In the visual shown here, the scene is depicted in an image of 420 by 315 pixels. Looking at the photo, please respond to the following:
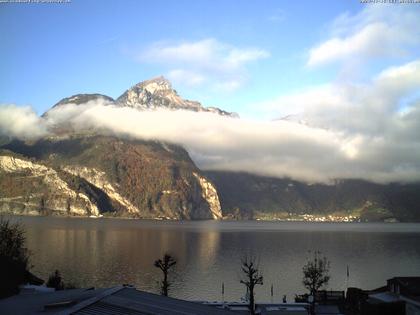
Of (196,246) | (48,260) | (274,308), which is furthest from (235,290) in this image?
(196,246)

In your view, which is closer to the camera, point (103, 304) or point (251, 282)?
point (103, 304)

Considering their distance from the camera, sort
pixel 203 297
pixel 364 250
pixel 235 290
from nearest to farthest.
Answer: pixel 203 297 → pixel 235 290 → pixel 364 250

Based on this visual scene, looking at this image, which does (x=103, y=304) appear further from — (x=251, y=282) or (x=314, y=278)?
(x=314, y=278)

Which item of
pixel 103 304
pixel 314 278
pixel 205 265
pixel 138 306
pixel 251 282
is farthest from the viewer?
pixel 205 265

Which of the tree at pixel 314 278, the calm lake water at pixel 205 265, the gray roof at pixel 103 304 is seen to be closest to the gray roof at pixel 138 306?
the gray roof at pixel 103 304

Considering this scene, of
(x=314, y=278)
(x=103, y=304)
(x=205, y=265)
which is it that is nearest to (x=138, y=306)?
(x=103, y=304)

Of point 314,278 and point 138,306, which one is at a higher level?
point 138,306

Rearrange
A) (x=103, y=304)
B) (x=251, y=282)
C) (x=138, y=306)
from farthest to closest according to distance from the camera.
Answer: (x=251, y=282) < (x=138, y=306) < (x=103, y=304)

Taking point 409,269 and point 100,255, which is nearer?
point 409,269

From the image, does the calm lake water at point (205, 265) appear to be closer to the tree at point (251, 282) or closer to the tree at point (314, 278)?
the tree at point (251, 282)

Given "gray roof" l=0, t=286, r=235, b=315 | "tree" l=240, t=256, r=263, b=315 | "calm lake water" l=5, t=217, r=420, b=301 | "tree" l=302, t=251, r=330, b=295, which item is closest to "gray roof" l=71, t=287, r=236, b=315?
"gray roof" l=0, t=286, r=235, b=315

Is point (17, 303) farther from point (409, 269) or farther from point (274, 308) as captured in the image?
point (409, 269)
